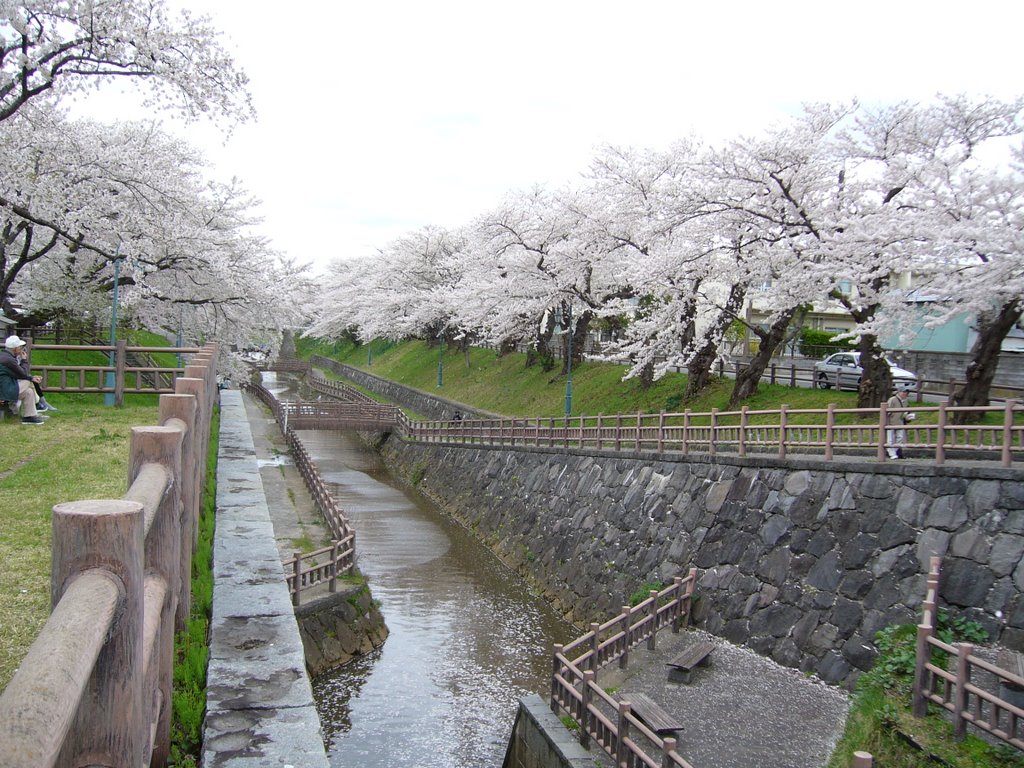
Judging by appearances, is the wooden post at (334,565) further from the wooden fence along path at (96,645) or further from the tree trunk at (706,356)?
the tree trunk at (706,356)

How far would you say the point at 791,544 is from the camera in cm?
1337

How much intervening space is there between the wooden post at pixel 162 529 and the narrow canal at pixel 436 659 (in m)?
8.85

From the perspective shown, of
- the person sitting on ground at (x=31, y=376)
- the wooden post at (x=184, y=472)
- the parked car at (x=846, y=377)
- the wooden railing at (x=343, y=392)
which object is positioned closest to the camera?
the wooden post at (x=184, y=472)

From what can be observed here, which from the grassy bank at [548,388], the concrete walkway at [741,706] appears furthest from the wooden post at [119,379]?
the grassy bank at [548,388]

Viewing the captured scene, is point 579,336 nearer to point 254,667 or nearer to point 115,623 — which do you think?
point 254,667

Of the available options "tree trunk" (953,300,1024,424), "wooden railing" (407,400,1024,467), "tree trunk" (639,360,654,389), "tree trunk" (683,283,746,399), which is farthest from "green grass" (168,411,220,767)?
"tree trunk" (639,360,654,389)

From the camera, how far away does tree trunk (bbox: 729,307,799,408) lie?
72.5ft

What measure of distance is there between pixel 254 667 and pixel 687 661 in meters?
9.21

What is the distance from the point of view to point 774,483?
14250mm

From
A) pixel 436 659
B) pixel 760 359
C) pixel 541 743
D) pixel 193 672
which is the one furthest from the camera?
pixel 760 359

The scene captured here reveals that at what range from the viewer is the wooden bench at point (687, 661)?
12250 millimetres

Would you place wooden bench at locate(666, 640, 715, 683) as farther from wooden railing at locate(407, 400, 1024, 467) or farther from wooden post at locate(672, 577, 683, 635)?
wooden railing at locate(407, 400, 1024, 467)

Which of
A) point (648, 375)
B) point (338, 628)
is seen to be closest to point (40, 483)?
point (338, 628)

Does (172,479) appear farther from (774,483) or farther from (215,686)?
(774,483)
